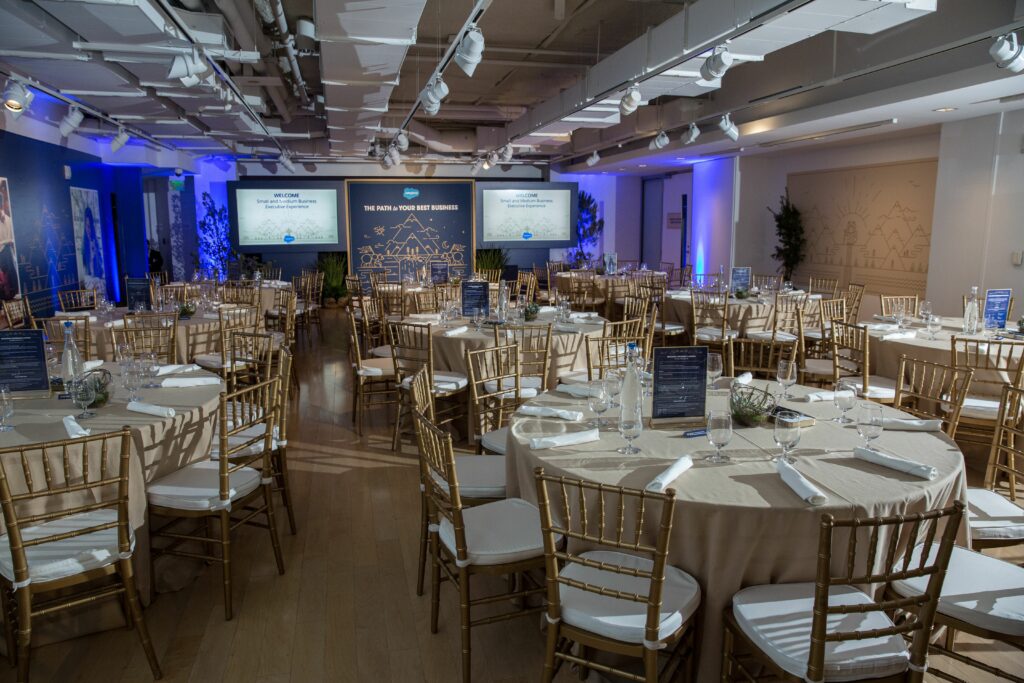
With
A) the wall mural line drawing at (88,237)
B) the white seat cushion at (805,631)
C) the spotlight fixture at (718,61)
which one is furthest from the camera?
the wall mural line drawing at (88,237)

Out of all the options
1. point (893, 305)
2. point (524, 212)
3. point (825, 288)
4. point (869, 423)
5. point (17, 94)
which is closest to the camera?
point (869, 423)

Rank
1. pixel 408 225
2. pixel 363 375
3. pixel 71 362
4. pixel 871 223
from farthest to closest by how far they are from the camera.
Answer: pixel 408 225 → pixel 871 223 → pixel 363 375 → pixel 71 362

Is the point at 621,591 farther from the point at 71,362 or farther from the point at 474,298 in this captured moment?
the point at 474,298

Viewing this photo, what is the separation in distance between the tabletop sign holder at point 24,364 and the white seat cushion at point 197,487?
102 centimetres

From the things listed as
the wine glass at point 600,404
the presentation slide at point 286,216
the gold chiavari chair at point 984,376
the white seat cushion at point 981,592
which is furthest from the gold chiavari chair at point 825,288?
the presentation slide at point 286,216

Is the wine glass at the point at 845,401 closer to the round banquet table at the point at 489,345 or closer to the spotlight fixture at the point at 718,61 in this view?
the round banquet table at the point at 489,345

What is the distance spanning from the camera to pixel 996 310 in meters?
5.95

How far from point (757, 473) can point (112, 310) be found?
6912mm

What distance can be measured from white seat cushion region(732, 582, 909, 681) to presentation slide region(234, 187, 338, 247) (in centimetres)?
1503

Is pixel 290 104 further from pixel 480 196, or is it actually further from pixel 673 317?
pixel 673 317

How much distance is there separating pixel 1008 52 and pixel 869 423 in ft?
13.0

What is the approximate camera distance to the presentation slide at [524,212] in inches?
662

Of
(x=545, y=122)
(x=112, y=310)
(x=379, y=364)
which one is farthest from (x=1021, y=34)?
(x=112, y=310)

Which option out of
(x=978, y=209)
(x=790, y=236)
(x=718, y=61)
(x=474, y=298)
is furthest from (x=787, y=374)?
(x=790, y=236)
